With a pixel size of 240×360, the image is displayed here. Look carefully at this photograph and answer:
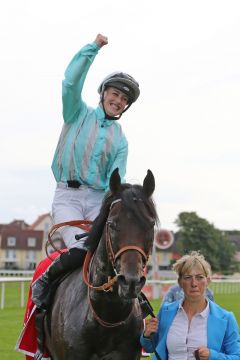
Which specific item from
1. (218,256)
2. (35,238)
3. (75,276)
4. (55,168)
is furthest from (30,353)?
(35,238)

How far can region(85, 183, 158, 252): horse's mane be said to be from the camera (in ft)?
13.9

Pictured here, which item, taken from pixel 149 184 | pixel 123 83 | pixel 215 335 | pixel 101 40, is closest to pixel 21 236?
pixel 123 83

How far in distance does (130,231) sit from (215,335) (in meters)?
0.90

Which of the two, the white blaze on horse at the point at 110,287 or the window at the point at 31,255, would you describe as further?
the window at the point at 31,255

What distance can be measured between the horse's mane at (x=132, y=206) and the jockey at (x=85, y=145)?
804 mm

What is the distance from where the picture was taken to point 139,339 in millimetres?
4793

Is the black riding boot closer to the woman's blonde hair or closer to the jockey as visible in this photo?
the jockey

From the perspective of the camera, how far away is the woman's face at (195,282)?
4.40 meters

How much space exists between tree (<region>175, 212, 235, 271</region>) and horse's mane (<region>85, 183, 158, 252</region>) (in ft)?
263

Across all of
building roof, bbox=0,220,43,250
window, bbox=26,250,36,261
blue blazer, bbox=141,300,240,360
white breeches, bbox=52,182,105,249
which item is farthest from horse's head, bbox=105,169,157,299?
window, bbox=26,250,36,261

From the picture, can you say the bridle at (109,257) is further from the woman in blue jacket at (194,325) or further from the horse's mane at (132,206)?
the woman in blue jacket at (194,325)

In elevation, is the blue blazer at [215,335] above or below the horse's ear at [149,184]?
below

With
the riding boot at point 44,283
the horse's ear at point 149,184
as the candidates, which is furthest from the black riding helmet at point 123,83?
the riding boot at point 44,283

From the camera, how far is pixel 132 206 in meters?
4.26
